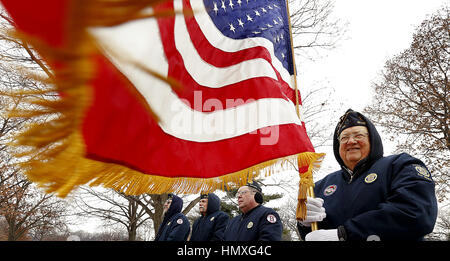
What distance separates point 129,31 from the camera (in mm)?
983

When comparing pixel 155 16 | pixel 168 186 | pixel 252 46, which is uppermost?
pixel 252 46

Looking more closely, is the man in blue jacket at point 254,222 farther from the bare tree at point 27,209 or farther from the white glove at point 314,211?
the bare tree at point 27,209

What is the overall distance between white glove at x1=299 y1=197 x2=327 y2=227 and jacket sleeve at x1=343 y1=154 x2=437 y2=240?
22cm

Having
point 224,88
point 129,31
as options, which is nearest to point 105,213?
point 224,88

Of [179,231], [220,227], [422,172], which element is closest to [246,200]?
[220,227]

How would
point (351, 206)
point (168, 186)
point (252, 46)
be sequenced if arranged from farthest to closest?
point (252, 46) < point (351, 206) < point (168, 186)

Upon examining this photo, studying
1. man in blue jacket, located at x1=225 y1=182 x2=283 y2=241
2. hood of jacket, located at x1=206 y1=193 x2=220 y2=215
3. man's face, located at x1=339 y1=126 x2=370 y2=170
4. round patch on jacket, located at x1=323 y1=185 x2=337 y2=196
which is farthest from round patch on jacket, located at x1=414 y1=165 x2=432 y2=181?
hood of jacket, located at x1=206 y1=193 x2=220 y2=215

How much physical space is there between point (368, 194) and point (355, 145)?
421mm

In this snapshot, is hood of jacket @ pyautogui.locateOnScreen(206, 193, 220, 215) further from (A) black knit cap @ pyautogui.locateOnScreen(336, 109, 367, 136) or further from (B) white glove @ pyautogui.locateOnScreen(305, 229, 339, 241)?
(B) white glove @ pyautogui.locateOnScreen(305, 229, 339, 241)

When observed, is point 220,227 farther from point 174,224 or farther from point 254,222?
point 254,222

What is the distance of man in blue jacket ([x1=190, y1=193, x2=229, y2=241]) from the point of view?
17.5 feet

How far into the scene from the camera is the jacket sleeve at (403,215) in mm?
1806
